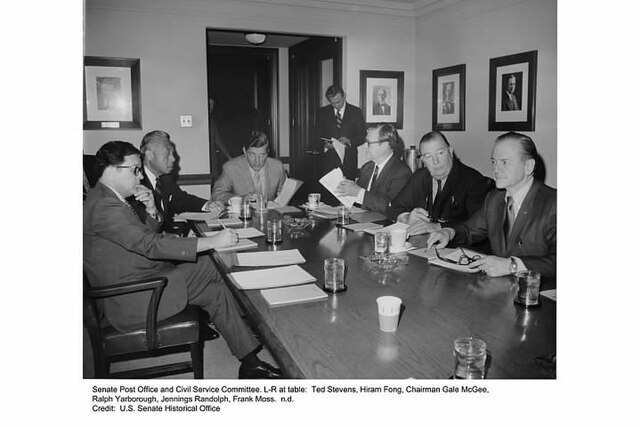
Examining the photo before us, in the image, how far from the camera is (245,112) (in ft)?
23.6

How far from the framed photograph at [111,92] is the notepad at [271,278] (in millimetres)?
3071

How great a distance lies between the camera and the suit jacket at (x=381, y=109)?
5350mm

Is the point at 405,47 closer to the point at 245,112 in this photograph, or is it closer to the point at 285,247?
the point at 245,112

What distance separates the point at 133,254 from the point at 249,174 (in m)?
1.74

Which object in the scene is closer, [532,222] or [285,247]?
[532,222]

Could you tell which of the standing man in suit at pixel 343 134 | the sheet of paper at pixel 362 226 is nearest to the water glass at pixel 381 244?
the sheet of paper at pixel 362 226

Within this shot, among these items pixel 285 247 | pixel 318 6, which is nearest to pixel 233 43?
pixel 318 6

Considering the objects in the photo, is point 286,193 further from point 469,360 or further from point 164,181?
point 469,360

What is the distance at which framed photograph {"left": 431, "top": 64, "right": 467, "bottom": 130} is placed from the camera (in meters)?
4.75

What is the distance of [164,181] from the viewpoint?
346 centimetres

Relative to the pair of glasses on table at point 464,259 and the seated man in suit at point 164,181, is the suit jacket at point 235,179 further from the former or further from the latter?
the pair of glasses on table at point 464,259
